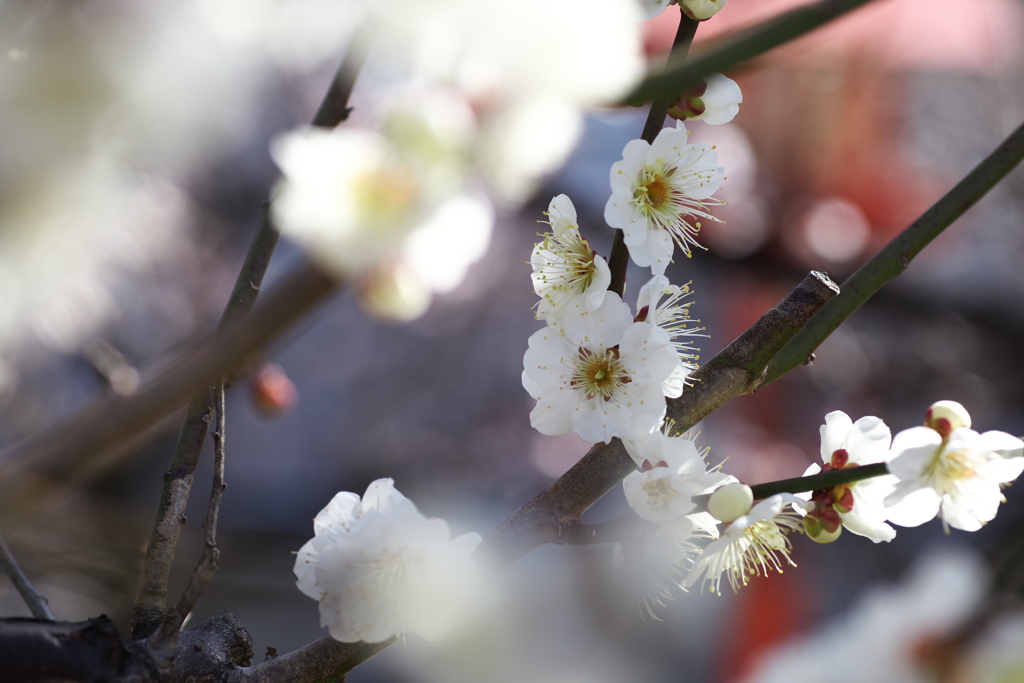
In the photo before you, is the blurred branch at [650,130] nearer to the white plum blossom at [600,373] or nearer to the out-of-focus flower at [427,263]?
the white plum blossom at [600,373]

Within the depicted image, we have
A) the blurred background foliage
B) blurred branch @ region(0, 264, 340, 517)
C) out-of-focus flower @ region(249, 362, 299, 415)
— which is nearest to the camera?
blurred branch @ region(0, 264, 340, 517)

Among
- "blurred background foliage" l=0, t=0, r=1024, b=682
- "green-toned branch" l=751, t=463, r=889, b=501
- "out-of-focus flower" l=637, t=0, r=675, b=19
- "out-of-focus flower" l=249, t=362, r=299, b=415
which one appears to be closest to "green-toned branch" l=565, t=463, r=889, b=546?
"green-toned branch" l=751, t=463, r=889, b=501

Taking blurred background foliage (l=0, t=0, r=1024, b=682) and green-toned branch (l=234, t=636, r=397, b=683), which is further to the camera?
blurred background foliage (l=0, t=0, r=1024, b=682)

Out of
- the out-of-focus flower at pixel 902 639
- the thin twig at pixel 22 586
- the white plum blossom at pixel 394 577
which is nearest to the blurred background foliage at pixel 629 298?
the out-of-focus flower at pixel 902 639

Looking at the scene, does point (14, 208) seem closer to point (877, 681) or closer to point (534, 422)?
point (534, 422)

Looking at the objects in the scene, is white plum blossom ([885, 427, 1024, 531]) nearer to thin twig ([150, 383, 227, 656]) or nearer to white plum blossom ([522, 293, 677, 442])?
white plum blossom ([522, 293, 677, 442])

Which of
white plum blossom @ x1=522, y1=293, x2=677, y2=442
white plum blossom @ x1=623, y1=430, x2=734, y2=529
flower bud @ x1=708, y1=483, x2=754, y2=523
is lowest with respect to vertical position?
flower bud @ x1=708, y1=483, x2=754, y2=523
